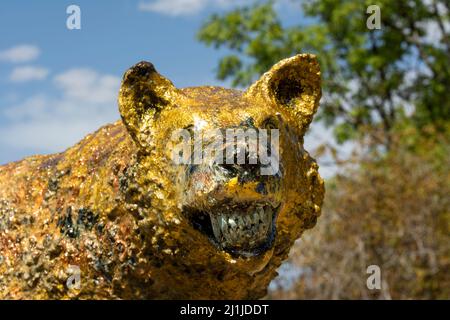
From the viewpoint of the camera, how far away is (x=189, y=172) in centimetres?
397

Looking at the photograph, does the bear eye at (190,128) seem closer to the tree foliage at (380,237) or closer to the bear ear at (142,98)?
the bear ear at (142,98)

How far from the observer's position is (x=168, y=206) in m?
4.17

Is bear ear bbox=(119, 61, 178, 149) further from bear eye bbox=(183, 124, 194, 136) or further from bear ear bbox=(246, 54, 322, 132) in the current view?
bear ear bbox=(246, 54, 322, 132)

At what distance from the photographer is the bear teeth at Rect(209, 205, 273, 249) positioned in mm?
3867

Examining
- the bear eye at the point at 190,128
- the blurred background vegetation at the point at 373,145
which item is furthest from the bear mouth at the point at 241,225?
the blurred background vegetation at the point at 373,145

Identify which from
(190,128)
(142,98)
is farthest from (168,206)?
(142,98)

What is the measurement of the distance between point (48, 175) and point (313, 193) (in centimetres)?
158

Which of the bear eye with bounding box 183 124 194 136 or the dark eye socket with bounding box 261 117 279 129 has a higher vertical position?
the dark eye socket with bounding box 261 117 279 129
